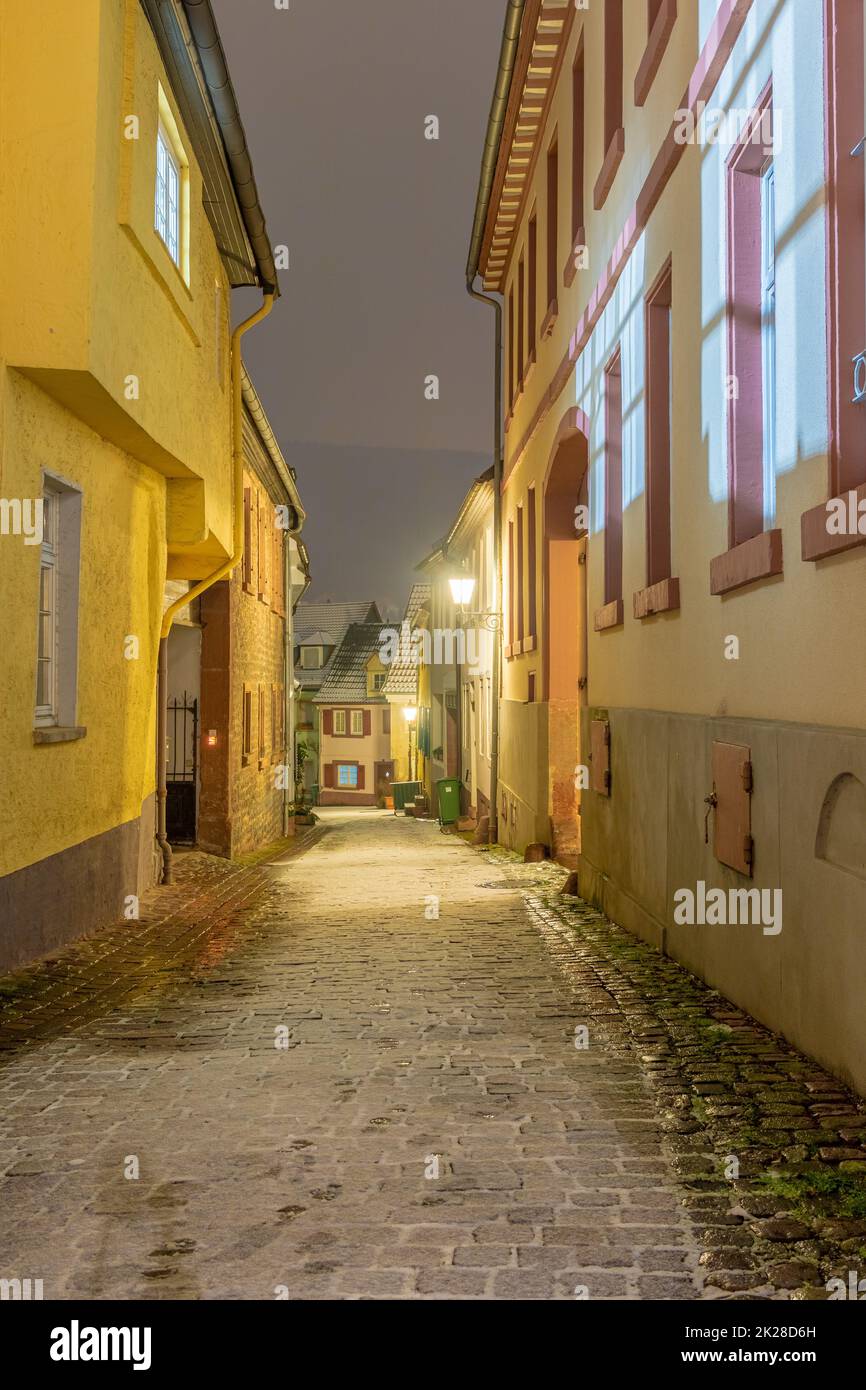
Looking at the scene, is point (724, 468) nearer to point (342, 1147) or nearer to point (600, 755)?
point (600, 755)

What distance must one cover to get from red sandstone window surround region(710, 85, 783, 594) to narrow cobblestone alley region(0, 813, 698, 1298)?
2632 millimetres

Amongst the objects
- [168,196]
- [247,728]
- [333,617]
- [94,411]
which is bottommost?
[247,728]

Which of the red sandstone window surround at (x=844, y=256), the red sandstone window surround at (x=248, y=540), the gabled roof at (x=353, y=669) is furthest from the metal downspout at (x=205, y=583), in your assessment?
the gabled roof at (x=353, y=669)

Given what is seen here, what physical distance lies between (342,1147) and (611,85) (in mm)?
9073

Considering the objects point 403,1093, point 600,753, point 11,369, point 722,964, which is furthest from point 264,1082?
point 600,753

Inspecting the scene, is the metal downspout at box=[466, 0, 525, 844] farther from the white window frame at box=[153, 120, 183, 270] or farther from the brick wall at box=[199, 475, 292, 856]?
the white window frame at box=[153, 120, 183, 270]

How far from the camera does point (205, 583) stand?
41.6ft

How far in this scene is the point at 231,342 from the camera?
43.2ft

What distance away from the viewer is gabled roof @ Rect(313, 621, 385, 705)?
58809mm

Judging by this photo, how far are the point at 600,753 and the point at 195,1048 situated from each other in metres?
5.11

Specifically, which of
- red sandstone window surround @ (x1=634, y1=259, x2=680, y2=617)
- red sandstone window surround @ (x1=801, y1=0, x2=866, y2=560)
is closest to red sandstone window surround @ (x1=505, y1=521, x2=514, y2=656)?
red sandstone window surround @ (x1=634, y1=259, x2=680, y2=617)

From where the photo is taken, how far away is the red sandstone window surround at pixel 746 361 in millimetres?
6023

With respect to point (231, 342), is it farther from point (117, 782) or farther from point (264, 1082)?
point (264, 1082)

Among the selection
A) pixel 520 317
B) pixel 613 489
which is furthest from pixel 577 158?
pixel 520 317
